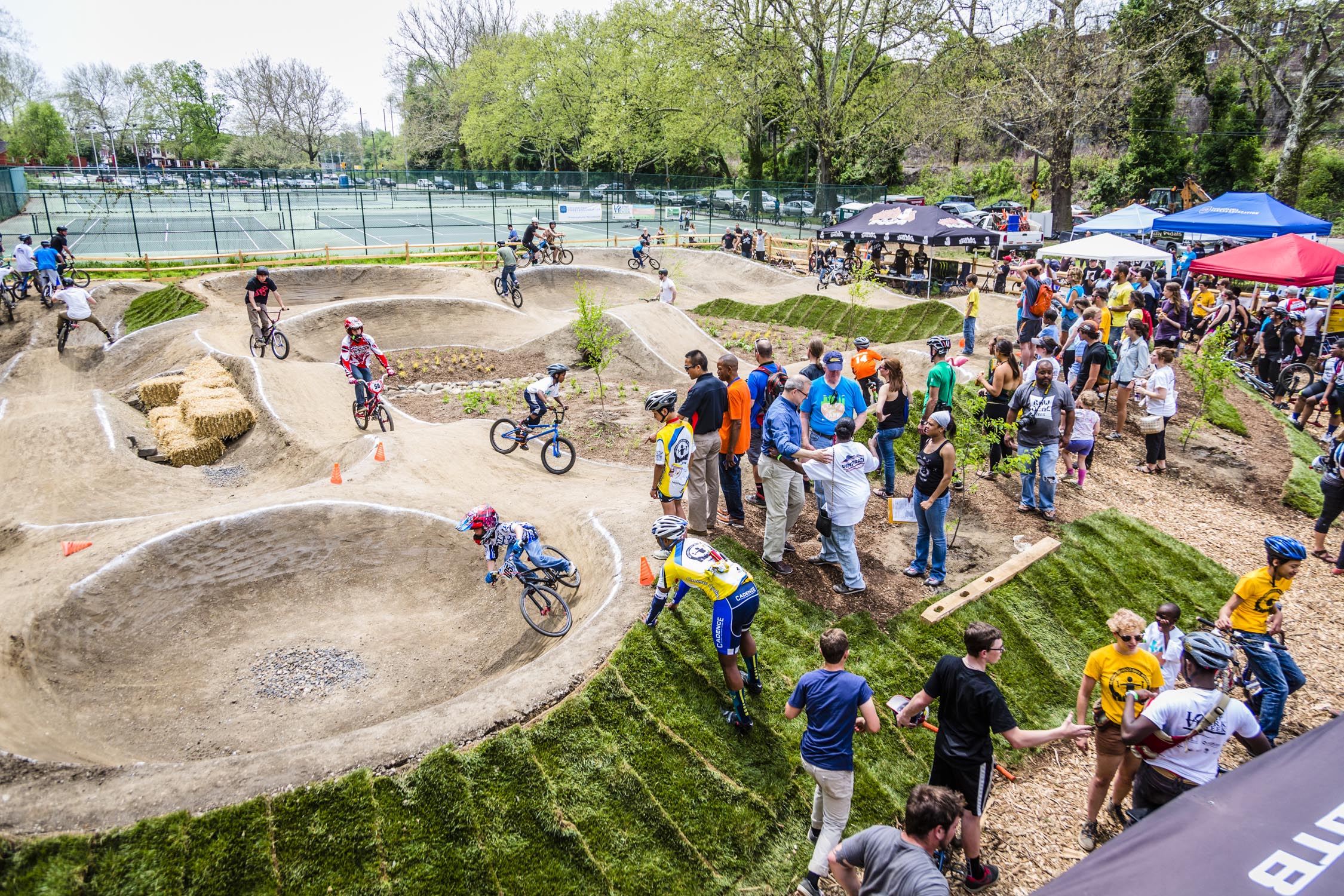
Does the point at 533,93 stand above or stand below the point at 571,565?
above

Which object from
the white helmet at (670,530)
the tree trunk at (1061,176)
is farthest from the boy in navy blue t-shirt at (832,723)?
the tree trunk at (1061,176)

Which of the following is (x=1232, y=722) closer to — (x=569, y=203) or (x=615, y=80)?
(x=569, y=203)

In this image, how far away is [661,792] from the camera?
5.59 meters

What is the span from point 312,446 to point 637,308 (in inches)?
377

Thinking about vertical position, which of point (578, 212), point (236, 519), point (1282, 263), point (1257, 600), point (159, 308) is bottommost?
point (236, 519)

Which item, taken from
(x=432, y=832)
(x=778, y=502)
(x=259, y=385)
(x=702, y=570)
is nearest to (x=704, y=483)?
(x=778, y=502)

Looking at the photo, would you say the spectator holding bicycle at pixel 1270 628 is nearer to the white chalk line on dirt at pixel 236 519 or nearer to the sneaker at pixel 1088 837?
the sneaker at pixel 1088 837

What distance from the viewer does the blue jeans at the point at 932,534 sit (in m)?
7.75

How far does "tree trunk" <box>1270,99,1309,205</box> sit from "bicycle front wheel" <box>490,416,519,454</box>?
114 feet

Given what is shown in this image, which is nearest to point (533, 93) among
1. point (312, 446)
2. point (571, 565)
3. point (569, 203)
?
point (569, 203)

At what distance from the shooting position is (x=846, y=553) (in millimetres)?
7621

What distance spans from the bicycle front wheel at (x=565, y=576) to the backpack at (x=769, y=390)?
2.83 metres

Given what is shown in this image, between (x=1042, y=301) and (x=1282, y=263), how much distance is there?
→ 672 centimetres

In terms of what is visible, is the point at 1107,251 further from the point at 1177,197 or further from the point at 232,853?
the point at 1177,197
